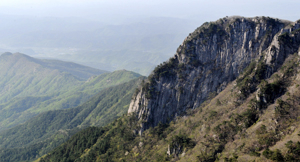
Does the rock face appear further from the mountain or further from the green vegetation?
the green vegetation

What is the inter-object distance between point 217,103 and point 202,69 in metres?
32.7

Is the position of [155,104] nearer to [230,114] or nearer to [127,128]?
[127,128]

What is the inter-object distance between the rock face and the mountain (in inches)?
25.3

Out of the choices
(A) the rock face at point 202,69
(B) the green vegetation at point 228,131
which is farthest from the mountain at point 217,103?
(A) the rock face at point 202,69

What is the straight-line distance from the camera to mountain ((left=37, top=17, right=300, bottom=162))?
83.8 m

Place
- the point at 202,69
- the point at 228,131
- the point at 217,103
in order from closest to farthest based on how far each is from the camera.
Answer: the point at 228,131 < the point at 217,103 < the point at 202,69

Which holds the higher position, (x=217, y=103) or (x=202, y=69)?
(x=202, y=69)

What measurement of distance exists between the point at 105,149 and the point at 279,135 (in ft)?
369

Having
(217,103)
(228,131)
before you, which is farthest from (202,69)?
(228,131)

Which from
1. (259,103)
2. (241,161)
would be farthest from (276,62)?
(241,161)

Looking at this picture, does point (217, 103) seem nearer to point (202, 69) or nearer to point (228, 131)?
point (228, 131)

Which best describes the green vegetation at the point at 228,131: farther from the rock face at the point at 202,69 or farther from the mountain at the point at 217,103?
the rock face at the point at 202,69

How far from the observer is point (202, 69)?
14762 centimetres

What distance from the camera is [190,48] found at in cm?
15412
